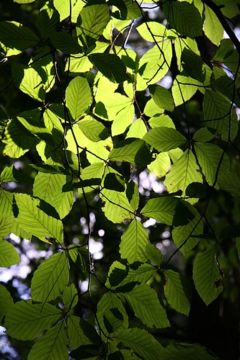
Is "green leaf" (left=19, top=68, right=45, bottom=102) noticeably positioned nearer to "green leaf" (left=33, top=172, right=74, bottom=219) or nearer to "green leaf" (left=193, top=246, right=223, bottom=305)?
"green leaf" (left=33, top=172, right=74, bottom=219)

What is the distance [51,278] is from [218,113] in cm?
55

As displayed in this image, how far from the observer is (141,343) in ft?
2.70

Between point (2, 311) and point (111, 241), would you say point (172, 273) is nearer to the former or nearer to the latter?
point (2, 311)

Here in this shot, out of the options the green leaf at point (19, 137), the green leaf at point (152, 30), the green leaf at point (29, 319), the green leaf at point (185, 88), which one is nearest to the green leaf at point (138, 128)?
the green leaf at point (185, 88)

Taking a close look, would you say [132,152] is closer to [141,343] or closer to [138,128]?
[138,128]

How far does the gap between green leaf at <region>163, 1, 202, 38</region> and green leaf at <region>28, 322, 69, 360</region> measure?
0.68m

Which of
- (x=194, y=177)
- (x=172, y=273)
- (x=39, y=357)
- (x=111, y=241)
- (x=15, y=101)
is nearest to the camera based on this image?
(x=39, y=357)

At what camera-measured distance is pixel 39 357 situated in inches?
32.3

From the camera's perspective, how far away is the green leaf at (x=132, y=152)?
969mm

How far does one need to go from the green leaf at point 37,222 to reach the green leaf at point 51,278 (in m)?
0.04

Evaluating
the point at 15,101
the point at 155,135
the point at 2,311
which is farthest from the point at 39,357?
the point at 15,101

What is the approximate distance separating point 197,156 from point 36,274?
1.53 ft

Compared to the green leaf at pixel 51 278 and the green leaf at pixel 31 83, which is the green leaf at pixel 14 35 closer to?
the green leaf at pixel 31 83

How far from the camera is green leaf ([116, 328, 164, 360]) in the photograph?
0.82m
